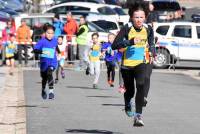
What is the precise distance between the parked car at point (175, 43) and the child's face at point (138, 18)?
18793 mm

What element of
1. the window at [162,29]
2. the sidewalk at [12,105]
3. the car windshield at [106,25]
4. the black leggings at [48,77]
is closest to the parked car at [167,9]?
the car windshield at [106,25]

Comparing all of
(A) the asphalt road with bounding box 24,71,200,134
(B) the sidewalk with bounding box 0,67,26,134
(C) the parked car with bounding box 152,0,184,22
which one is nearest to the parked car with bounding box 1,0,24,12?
(C) the parked car with bounding box 152,0,184,22

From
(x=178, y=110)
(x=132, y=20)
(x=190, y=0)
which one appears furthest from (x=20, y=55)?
(x=190, y=0)

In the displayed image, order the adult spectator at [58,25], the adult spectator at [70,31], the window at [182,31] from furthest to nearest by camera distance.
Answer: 1. the adult spectator at [70,31]
2. the window at [182,31]
3. the adult spectator at [58,25]

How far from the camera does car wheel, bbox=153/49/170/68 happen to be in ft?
96.7

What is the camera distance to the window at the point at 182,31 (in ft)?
98.2

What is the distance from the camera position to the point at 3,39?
94.7ft

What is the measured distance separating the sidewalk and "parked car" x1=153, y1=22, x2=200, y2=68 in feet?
21.7

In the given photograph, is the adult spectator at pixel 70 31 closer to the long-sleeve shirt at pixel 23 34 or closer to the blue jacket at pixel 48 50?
the long-sleeve shirt at pixel 23 34

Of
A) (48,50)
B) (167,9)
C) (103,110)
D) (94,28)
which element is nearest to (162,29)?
→ (94,28)

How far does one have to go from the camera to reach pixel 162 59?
29594 mm

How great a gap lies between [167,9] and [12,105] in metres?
29.6

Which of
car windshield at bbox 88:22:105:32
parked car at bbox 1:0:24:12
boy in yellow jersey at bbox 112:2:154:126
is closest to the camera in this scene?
boy in yellow jersey at bbox 112:2:154:126

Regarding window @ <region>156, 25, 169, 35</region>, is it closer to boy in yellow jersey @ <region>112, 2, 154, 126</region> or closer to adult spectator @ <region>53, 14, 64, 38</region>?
adult spectator @ <region>53, 14, 64, 38</region>
